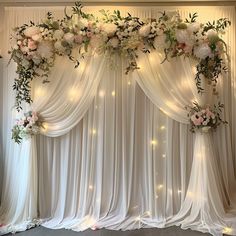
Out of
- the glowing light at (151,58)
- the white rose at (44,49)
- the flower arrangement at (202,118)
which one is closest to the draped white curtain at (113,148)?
the glowing light at (151,58)

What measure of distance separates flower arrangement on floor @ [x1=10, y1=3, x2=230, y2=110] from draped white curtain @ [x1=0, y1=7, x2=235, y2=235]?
0.13 m

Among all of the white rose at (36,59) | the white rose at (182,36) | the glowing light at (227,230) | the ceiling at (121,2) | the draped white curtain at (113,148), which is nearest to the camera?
the glowing light at (227,230)

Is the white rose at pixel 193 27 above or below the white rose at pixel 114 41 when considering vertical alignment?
above

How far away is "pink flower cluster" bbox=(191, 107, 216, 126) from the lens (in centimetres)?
320

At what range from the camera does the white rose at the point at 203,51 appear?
3.12 meters

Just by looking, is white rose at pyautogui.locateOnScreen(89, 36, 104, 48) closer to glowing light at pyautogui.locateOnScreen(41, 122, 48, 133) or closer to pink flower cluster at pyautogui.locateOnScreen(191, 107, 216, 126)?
glowing light at pyautogui.locateOnScreen(41, 122, 48, 133)

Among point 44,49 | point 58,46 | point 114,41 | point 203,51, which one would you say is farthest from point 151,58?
point 44,49

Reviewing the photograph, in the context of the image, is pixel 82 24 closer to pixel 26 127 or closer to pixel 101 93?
pixel 101 93

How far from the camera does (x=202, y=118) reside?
3.20 metres

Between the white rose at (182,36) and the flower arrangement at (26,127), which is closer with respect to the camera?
the white rose at (182,36)

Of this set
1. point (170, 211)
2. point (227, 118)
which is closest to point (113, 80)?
point (227, 118)

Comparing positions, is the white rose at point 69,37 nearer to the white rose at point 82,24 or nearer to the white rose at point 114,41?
the white rose at point 82,24

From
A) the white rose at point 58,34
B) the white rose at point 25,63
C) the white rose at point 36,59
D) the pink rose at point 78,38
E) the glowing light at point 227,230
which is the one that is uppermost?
the white rose at point 58,34

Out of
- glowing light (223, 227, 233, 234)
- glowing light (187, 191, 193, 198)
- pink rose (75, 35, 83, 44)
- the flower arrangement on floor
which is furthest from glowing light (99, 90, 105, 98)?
glowing light (223, 227, 233, 234)
